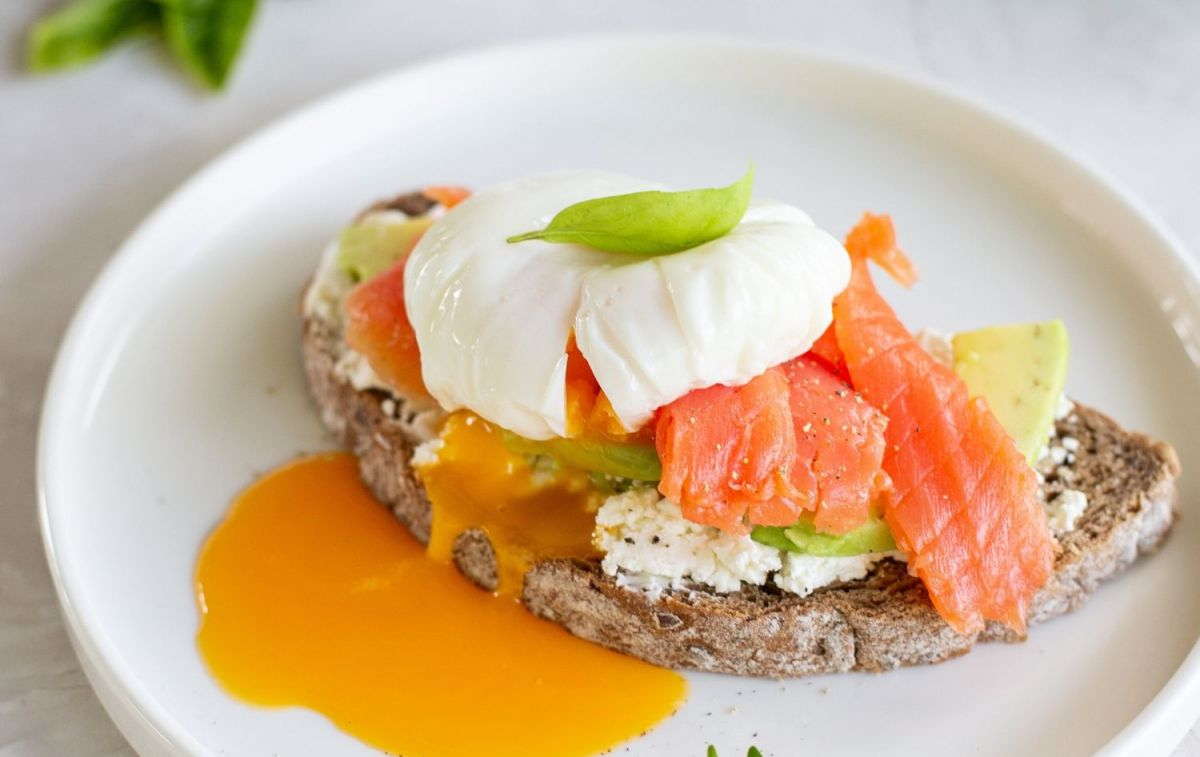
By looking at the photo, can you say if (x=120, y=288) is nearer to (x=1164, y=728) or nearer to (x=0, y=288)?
(x=0, y=288)

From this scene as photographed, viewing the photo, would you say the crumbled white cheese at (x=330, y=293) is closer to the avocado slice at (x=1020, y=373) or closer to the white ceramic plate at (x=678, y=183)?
the white ceramic plate at (x=678, y=183)

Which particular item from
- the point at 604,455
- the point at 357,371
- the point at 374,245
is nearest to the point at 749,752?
the point at 604,455

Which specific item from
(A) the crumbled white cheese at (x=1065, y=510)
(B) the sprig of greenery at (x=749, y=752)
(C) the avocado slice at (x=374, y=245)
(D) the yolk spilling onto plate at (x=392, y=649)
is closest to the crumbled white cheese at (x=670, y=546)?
(D) the yolk spilling onto plate at (x=392, y=649)

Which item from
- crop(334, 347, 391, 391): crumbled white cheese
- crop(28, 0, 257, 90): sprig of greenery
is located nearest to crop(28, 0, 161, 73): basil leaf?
crop(28, 0, 257, 90): sprig of greenery

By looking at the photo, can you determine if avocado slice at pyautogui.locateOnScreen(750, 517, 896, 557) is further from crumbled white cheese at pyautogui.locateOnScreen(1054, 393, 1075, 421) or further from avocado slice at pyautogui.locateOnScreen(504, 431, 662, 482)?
crumbled white cheese at pyautogui.locateOnScreen(1054, 393, 1075, 421)

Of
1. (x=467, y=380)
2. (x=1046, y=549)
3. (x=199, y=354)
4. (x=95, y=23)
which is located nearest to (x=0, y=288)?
(x=199, y=354)

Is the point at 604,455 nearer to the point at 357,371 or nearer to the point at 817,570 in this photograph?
the point at 817,570
